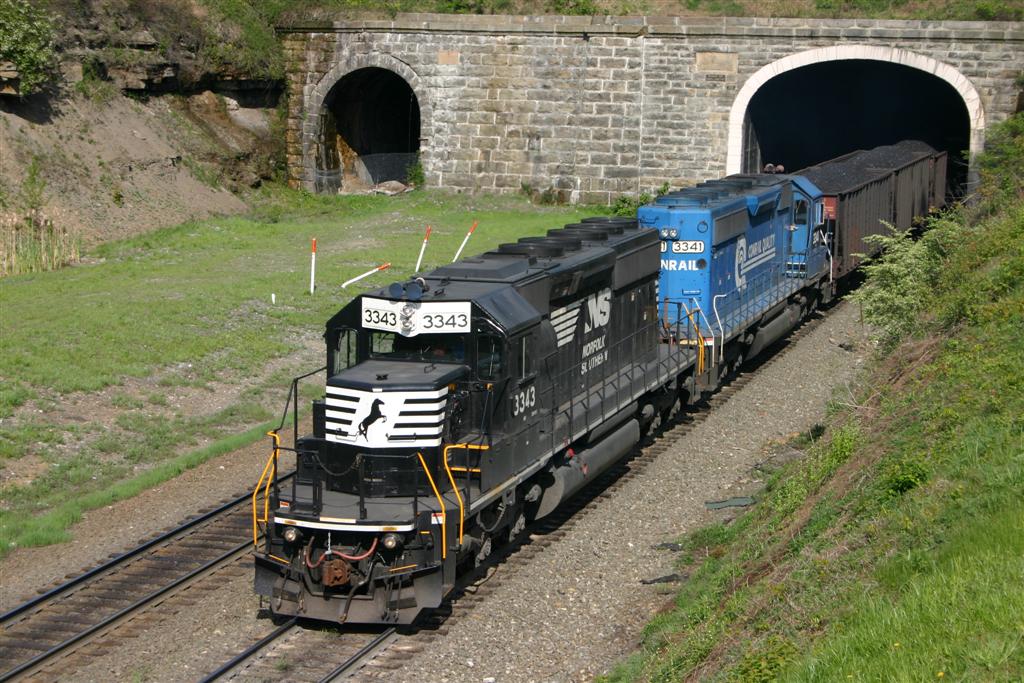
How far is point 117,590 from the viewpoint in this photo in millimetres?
13383

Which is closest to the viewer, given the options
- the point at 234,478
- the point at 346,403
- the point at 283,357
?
the point at 346,403

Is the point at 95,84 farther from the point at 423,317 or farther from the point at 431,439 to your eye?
the point at 431,439

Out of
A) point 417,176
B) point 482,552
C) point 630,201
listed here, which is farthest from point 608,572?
point 417,176

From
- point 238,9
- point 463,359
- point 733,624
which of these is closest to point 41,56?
point 238,9

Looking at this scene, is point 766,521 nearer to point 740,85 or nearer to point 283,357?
point 283,357

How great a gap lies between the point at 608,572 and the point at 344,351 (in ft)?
12.8

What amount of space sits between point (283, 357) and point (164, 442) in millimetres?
4817

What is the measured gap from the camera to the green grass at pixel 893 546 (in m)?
7.97

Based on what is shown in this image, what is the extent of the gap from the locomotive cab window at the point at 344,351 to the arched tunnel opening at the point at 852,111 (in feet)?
107

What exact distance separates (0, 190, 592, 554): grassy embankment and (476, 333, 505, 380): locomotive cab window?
579 centimetres

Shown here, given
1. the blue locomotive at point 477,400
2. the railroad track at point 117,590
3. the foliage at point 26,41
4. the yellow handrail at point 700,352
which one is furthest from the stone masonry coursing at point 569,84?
the railroad track at point 117,590

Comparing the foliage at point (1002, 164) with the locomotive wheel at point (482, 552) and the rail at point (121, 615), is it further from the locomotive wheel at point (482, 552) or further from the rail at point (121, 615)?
the rail at point (121, 615)

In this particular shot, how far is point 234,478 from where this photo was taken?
17.4 m

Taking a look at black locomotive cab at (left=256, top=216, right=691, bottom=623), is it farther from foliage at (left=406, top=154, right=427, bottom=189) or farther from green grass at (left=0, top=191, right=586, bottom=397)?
foliage at (left=406, top=154, right=427, bottom=189)
